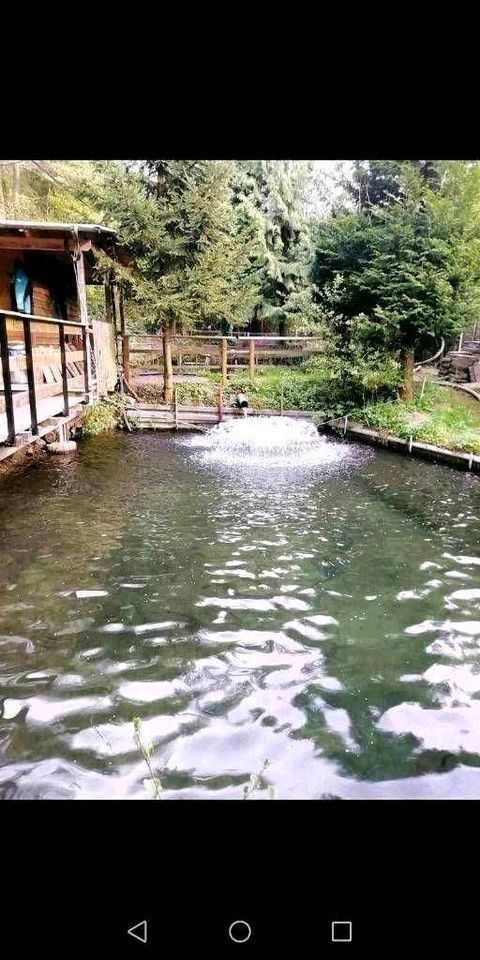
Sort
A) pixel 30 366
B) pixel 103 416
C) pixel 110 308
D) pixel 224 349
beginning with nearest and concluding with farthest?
pixel 30 366, pixel 103 416, pixel 110 308, pixel 224 349

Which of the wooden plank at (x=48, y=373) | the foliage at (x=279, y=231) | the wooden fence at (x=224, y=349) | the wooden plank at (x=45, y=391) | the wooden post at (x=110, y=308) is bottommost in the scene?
the wooden plank at (x=45, y=391)

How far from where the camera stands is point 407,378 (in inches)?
613

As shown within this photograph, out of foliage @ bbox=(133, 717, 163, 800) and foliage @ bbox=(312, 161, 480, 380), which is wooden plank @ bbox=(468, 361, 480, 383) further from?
foliage @ bbox=(133, 717, 163, 800)

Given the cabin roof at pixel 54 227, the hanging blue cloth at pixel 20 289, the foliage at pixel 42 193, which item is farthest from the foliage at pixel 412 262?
Answer: the foliage at pixel 42 193

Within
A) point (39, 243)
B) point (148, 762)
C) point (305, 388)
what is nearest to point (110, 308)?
point (39, 243)

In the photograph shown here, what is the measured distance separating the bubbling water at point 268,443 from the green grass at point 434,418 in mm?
1477

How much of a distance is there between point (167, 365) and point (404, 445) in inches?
313

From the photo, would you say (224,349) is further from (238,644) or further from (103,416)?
(238,644)

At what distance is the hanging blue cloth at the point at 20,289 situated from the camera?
13.6 meters

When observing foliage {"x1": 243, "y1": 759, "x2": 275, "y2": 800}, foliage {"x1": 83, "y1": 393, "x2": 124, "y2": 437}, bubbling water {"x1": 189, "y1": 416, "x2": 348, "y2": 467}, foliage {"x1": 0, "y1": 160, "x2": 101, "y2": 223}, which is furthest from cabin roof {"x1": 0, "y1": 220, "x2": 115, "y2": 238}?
foliage {"x1": 243, "y1": 759, "x2": 275, "y2": 800}
